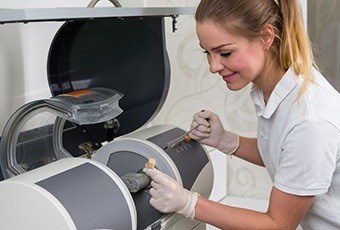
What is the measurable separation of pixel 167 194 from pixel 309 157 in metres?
0.36

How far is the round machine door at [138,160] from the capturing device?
Result: 46.9 inches

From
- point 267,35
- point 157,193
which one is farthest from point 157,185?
point 267,35

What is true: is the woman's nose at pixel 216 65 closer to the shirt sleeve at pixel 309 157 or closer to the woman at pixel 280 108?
the woman at pixel 280 108

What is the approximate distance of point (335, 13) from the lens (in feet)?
6.48

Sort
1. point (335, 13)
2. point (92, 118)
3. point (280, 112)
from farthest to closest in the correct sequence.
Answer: point (335, 13), point (280, 112), point (92, 118)

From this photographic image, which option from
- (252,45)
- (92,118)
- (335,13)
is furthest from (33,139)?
(335,13)

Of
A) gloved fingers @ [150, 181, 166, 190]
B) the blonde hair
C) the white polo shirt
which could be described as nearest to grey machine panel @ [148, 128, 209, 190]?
gloved fingers @ [150, 181, 166, 190]

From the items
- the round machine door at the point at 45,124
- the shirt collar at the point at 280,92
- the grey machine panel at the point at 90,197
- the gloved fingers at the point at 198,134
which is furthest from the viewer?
the gloved fingers at the point at 198,134

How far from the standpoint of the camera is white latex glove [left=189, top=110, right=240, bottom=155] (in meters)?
1.43

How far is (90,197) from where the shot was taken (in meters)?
0.93

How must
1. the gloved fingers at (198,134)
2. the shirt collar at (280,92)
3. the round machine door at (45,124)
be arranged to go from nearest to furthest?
1. the round machine door at (45,124)
2. the shirt collar at (280,92)
3. the gloved fingers at (198,134)

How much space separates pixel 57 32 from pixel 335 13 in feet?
4.01

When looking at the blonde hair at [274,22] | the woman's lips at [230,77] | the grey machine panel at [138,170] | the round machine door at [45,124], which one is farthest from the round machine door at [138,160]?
the blonde hair at [274,22]

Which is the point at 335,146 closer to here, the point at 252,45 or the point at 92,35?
the point at 252,45
